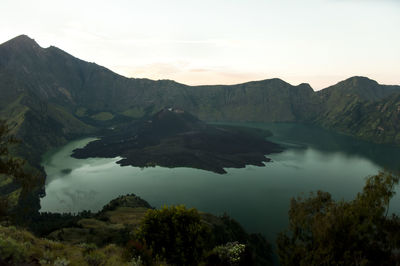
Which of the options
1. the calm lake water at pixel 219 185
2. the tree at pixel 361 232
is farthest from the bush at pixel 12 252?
the calm lake water at pixel 219 185

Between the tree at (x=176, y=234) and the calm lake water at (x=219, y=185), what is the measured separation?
181 ft

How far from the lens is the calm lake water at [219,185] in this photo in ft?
328

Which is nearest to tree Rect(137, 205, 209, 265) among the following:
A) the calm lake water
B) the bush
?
the bush

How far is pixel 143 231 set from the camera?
31.7 m

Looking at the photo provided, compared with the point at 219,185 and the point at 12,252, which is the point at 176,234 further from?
the point at 219,185

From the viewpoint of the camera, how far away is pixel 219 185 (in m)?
127

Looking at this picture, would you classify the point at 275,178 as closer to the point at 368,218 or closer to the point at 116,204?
the point at 116,204

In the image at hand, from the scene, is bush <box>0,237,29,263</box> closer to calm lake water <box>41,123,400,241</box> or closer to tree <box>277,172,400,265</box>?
tree <box>277,172,400,265</box>

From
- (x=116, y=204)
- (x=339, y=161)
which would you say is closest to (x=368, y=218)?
(x=116, y=204)

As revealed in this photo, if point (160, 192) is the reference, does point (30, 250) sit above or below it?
above

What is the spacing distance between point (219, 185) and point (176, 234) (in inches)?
3838

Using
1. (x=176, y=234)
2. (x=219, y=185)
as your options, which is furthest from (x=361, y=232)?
(x=219, y=185)

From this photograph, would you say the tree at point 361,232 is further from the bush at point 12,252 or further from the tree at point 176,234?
the bush at point 12,252

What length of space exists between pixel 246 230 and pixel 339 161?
13869 cm
